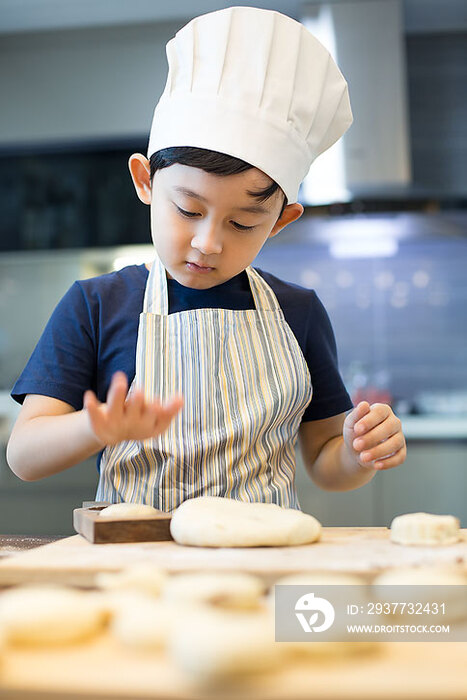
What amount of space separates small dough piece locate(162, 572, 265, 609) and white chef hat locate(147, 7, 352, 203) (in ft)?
1.70

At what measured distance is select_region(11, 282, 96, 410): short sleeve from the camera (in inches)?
35.0

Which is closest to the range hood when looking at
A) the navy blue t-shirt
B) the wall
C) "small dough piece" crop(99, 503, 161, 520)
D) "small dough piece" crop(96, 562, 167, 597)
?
the wall

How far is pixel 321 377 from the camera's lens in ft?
3.43

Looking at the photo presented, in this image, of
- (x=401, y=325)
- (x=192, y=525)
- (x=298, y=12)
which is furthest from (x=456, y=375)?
(x=192, y=525)

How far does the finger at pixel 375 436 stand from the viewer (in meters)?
0.84

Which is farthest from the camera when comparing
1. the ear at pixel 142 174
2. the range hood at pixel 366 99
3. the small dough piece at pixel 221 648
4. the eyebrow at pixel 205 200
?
the range hood at pixel 366 99

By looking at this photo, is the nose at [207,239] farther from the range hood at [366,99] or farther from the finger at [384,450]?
the range hood at [366,99]

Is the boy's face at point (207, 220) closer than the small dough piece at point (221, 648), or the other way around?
the small dough piece at point (221, 648)

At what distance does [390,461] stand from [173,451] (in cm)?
25

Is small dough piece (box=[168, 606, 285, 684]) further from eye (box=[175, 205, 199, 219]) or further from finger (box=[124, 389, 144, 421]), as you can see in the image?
eye (box=[175, 205, 199, 219])

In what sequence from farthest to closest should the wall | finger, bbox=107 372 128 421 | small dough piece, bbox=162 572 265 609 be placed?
the wall → finger, bbox=107 372 128 421 → small dough piece, bbox=162 572 265 609

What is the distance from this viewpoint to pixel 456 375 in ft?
9.69

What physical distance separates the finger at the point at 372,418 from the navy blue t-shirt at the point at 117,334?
7.7 inches

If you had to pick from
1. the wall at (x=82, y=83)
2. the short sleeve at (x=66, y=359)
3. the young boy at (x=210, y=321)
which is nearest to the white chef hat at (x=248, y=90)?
the young boy at (x=210, y=321)
